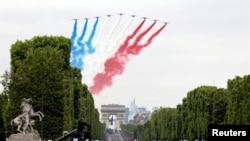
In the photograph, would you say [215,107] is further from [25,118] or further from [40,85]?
[25,118]

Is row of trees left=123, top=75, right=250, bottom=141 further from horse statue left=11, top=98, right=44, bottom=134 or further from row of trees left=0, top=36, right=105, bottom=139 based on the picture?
horse statue left=11, top=98, right=44, bottom=134

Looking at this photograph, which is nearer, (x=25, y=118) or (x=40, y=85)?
(x=25, y=118)

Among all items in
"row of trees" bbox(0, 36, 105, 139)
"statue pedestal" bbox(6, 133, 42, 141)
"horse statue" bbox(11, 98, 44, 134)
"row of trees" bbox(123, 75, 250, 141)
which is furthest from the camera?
"row of trees" bbox(123, 75, 250, 141)

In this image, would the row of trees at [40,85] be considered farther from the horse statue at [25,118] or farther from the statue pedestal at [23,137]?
the statue pedestal at [23,137]

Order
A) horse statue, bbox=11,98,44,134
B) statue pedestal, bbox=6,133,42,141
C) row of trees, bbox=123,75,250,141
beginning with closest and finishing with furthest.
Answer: statue pedestal, bbox=6,133,42,141 < horse statue, bbox=11,98,44,134 < row of trees, bbox=123,75,250,141

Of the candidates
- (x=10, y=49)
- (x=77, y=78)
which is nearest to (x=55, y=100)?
(x=10, y=49)

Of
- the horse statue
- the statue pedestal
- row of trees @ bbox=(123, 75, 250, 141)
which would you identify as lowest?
the statue pedestal

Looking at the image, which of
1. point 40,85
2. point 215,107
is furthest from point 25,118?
point 215,107

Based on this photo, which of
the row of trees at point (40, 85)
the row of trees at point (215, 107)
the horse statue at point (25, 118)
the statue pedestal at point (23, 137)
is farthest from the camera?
the row of trees at point (215, 107)

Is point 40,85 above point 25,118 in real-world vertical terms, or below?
above

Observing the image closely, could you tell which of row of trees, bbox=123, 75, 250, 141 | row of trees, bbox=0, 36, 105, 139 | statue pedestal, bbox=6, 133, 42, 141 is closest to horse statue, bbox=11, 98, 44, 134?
statue pedestal, bbox=6, 133, 42, 141

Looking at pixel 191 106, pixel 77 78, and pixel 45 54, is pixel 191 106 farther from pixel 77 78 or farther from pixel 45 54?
pixel 45 54

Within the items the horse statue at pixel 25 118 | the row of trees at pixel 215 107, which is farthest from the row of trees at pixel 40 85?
the row of trees at pixel 215 107
